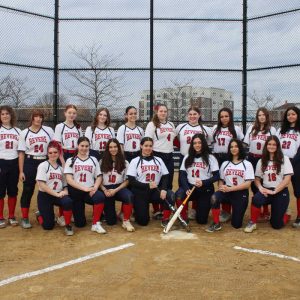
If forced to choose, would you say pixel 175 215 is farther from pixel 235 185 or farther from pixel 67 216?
pixel 67 216

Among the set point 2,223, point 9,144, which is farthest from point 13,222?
point 9,144

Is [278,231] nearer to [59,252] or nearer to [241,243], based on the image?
[241,243]

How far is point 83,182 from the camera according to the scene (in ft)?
17.5

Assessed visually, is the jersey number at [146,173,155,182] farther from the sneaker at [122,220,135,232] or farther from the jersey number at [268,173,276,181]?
the jersey number at [268,173,276,181]

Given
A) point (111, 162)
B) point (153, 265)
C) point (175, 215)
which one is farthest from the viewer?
point (111, 162)

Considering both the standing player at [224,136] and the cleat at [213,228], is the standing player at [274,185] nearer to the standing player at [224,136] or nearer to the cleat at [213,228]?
the cleat at [213,228]

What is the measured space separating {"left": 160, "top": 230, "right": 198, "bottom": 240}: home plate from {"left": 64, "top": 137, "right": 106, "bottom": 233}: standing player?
91 centimetres

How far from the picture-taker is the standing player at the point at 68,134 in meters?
5.63

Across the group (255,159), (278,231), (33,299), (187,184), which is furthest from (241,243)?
(33,299)

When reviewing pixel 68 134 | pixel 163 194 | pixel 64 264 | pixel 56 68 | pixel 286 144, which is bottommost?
pixel 64 264

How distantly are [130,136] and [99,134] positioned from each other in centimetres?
46

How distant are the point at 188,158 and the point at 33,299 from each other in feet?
9.93

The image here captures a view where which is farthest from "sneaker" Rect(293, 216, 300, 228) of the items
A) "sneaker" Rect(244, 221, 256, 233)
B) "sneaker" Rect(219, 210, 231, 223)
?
"sneaker" Rect(219, 210, 231, 223)

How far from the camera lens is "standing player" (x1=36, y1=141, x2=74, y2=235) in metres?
5.14
